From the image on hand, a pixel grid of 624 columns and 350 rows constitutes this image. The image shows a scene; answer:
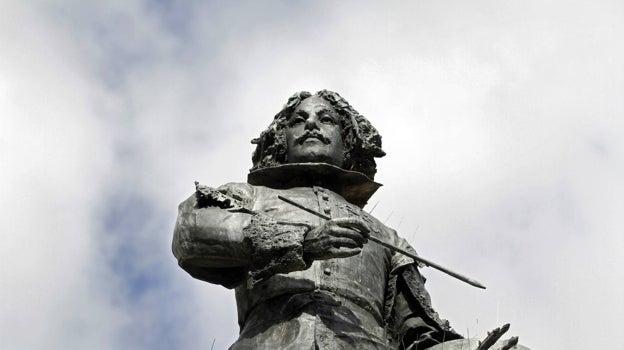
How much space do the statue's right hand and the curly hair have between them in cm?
249

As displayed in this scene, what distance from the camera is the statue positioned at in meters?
12.4

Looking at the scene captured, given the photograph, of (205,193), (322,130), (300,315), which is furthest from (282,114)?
(300,315)

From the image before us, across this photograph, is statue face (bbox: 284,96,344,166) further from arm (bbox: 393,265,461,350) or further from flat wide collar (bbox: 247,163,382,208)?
arm (bbox: 393,265,461,350)

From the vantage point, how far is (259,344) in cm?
1248

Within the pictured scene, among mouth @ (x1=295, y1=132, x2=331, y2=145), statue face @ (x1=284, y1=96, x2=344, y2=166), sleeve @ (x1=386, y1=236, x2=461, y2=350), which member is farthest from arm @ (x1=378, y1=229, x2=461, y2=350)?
mouth @ (x1=295, y1=132, x2=331, y2=145)

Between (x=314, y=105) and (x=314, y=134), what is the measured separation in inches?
17.5

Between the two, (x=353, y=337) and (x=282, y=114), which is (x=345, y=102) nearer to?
(x=282, y=114)

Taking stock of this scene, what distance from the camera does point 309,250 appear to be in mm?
12328

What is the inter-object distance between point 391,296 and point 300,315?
1.43m

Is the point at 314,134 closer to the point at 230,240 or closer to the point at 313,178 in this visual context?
the point at 313,178

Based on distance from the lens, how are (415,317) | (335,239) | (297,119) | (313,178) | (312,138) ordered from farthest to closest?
1. (297,119)
2. (312,138)
3. (313,178)
4. (415,317)
5. (335,239)

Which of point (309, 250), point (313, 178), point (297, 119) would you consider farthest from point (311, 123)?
point (309, 250)

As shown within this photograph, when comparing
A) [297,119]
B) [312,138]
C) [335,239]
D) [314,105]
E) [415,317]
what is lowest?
[335,239]

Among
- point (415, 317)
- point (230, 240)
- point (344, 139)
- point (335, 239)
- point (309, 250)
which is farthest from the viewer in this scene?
point (344, 139)
